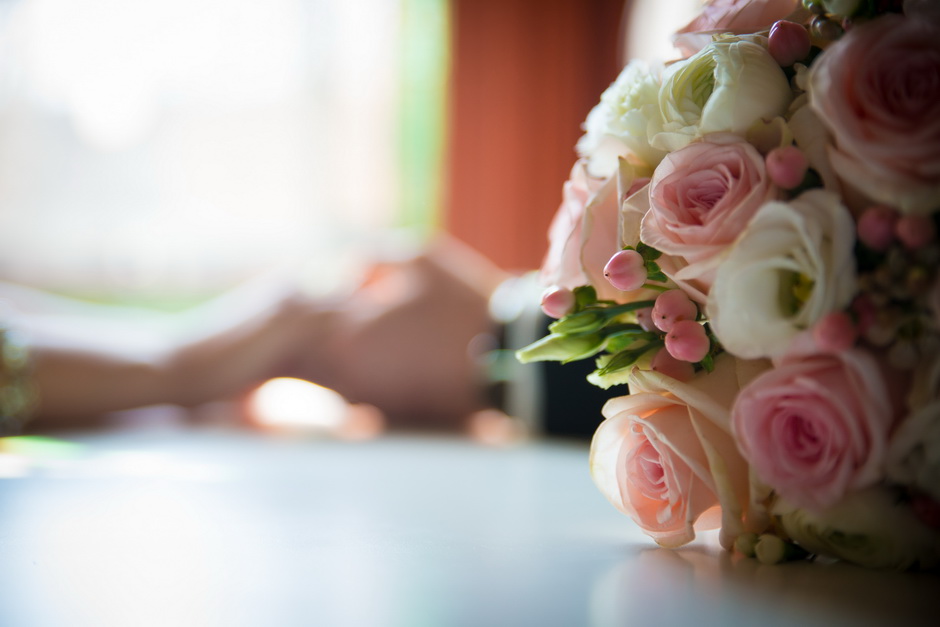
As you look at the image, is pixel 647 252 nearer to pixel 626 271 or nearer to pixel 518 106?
pixel 626 271

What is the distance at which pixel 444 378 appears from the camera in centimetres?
118

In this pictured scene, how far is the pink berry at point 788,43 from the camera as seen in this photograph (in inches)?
14.7

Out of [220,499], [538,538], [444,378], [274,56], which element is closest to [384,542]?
[538,538]

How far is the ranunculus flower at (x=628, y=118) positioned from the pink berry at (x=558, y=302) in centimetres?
7

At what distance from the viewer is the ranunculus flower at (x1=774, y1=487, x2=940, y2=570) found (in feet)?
1.14

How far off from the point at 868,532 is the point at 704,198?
16cm

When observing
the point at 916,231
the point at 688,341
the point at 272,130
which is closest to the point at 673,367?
the point at 688,341

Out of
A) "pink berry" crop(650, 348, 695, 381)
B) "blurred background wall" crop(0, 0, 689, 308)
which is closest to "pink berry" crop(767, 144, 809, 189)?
"pink berry" crop(650, 348, 695, 381)

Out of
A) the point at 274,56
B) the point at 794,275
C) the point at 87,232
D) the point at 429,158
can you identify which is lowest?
the point at 794,275

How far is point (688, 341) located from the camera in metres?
0.38

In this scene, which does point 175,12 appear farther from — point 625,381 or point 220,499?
point 625,381

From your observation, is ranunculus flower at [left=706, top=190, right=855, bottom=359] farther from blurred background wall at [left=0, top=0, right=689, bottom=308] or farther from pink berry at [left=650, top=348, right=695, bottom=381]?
blurred background wall at [left=0, top=0, right=689, bottom=308]

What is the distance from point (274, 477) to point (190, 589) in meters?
0.34

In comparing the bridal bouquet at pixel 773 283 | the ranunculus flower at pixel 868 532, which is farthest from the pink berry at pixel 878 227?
the ranunculus flower at pixel 868 532
